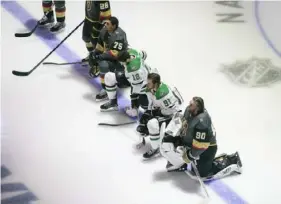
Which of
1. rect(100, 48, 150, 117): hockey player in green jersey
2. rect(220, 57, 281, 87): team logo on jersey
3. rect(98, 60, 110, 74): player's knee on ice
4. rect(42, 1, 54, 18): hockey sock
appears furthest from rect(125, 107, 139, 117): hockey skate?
rect(42, 1, 54, 18): hockey sock

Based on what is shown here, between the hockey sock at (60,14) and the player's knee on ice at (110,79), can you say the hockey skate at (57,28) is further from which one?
the player's knee on ice at (110,79)

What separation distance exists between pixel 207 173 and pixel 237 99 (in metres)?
1.01

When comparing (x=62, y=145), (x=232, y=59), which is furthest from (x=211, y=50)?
(x=62, y=145)

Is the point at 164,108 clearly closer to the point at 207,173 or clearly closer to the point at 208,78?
the point at 207,173

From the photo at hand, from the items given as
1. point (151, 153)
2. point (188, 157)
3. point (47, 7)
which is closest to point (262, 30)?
→ point (47, 7)

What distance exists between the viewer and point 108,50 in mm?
4395

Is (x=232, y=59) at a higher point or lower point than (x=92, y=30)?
lower

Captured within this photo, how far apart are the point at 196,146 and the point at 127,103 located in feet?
3.58

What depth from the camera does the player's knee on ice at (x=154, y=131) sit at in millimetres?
3846

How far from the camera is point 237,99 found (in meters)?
4.66

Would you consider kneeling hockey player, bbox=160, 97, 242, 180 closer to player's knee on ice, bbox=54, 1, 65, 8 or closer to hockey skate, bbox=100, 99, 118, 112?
hockey skate, bbox=100, 99, 118, 112

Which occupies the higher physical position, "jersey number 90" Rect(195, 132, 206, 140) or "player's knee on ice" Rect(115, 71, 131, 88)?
"jersey number 90" Rect(195, 132, 206, 140)

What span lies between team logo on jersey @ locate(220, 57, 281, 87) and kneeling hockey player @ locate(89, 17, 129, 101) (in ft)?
3.44

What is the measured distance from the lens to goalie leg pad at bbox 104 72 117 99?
4312 mm
